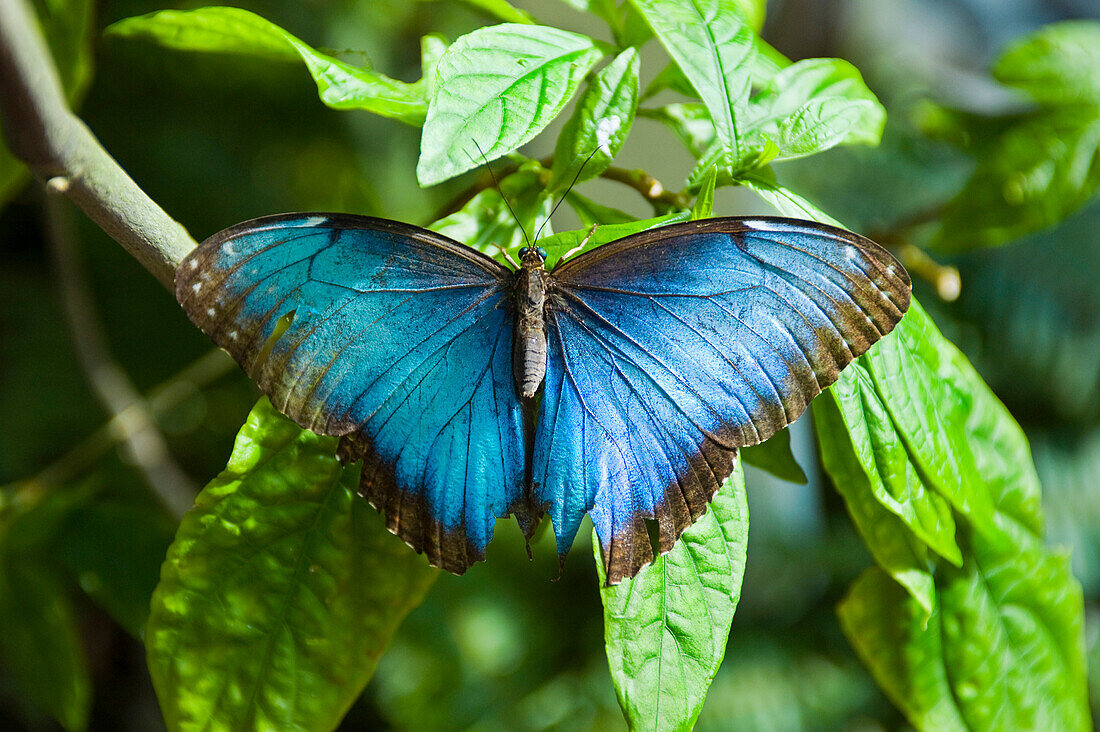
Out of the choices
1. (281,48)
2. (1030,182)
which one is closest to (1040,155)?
(1030,182)

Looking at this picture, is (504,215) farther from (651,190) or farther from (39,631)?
(39,631)

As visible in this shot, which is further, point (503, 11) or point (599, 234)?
point (503, 11)

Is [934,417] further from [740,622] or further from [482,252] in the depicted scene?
[740,622]

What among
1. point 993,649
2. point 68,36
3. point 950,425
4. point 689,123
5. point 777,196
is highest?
point 68,36

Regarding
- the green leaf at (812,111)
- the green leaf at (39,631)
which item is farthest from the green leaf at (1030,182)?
the green leaf at (39,631)

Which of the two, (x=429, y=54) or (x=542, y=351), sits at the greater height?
(x=429, y=54)

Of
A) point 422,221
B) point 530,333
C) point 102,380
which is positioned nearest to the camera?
point 530,333
